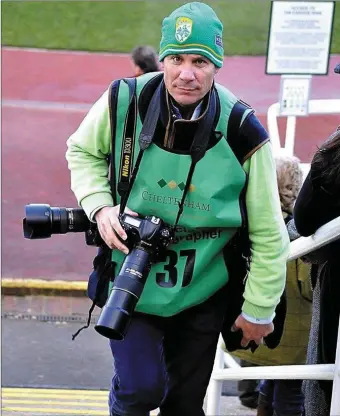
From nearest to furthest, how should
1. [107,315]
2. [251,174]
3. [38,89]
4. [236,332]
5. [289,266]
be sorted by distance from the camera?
1. [107,315]
2. [251,174]
3. [236,332]
4. [289,266]
5. [38,89]

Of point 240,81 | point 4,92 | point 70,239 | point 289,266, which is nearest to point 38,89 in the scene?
point 4,92

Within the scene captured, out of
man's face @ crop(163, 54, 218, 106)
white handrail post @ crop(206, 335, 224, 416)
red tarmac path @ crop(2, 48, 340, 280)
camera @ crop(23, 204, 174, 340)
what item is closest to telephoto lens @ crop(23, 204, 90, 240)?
camera @ crop(23, 204, 174, 340)

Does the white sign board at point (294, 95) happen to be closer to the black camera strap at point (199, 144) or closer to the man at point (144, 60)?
the man at point (144, 60)

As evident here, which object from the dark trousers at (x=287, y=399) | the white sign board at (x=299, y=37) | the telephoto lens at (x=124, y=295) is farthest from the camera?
the white sign board at (x=299, y=37)

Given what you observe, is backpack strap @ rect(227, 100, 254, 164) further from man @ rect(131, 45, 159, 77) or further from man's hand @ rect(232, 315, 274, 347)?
man @ rect(131, 45, 159, 77)

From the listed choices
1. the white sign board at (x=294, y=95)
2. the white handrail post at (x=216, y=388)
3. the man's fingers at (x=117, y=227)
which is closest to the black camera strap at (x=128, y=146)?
the man's fingers at (x=117, y=227)

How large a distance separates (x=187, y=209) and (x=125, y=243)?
0.20 m

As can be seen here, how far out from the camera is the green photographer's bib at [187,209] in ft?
7.35

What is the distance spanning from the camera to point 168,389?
249cm

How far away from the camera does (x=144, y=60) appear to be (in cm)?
578

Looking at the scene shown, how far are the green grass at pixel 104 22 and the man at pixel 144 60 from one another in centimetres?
56

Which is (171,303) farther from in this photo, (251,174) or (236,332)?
(251,174)

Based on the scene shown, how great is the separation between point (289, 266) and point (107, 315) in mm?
1203

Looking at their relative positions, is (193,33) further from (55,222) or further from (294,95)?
(294,95)
